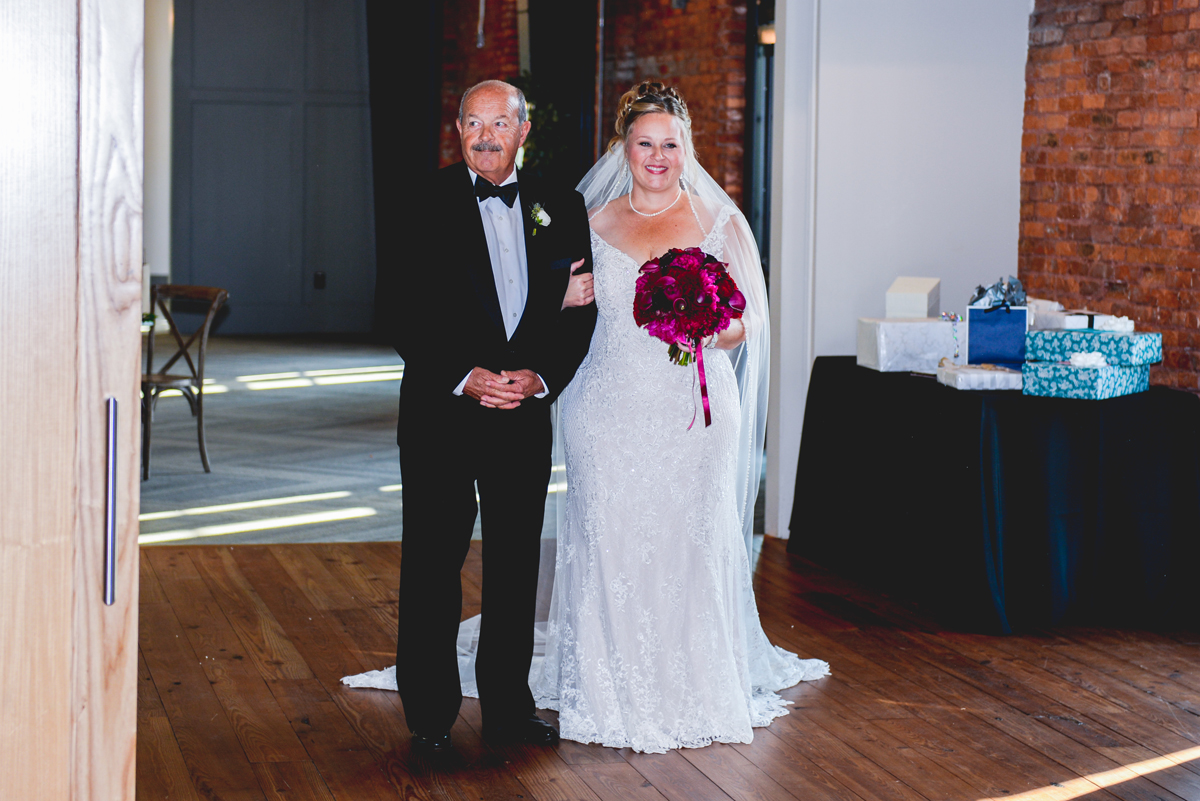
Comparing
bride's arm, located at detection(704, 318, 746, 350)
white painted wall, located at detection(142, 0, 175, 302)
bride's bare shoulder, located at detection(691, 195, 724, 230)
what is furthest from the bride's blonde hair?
white painted wall, located at detection(142, 0, 175, 302)

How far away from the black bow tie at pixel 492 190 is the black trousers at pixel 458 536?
0.54 metres

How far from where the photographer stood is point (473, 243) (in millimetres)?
3262

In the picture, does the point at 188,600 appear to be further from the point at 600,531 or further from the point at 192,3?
the point at 192,3

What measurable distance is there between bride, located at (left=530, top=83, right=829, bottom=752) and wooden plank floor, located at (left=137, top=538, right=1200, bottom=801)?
0.44 feet

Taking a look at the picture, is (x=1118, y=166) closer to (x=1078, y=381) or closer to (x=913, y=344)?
(x=913, y=344)

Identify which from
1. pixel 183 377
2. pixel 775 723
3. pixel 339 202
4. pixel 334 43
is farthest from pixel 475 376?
pixel 334 43

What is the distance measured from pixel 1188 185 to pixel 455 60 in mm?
9278

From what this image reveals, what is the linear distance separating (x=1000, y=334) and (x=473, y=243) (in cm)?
246

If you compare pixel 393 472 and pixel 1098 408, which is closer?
pixel 1098 408

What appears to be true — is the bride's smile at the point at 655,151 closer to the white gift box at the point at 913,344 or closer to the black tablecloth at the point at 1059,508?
the black tablecloth at the point at 1059,508

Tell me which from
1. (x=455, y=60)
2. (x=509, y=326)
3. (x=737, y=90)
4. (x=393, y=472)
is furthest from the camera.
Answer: (x=455, y=60)

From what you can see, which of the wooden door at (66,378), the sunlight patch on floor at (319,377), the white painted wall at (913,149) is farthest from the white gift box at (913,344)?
the sunlight patch on floor at (319,377)

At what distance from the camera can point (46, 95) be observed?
4.37 ft

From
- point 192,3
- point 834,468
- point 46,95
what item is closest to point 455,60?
point 192,3
